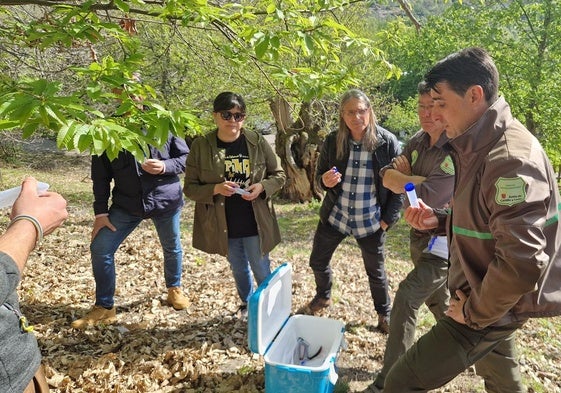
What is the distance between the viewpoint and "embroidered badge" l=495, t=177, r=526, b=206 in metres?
1.83

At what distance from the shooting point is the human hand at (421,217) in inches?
105

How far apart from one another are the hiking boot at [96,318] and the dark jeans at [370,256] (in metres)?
1.93

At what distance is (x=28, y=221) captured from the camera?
165 cm

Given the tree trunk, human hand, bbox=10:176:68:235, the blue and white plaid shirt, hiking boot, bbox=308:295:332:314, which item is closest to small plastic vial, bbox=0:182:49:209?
human hand, bbox=10:176:68:235

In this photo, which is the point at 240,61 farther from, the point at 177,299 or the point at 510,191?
the point at 510,191

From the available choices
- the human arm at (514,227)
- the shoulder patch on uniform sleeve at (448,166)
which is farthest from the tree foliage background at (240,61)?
the human arm at (514,227)

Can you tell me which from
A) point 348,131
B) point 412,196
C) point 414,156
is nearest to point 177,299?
point 348,131

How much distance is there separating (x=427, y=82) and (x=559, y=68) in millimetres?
14508

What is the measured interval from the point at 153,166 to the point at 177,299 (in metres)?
1.46

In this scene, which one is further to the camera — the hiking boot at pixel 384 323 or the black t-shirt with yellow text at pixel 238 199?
the hiking boot at pixel 384 323

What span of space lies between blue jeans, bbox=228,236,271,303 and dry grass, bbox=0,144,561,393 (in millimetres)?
491

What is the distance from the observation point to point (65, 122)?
2039mm

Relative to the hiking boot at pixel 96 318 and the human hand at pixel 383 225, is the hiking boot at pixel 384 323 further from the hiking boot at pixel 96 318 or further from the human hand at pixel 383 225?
the hiking boot at pixel 96 318

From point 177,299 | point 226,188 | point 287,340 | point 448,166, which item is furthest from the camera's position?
point 177,299
